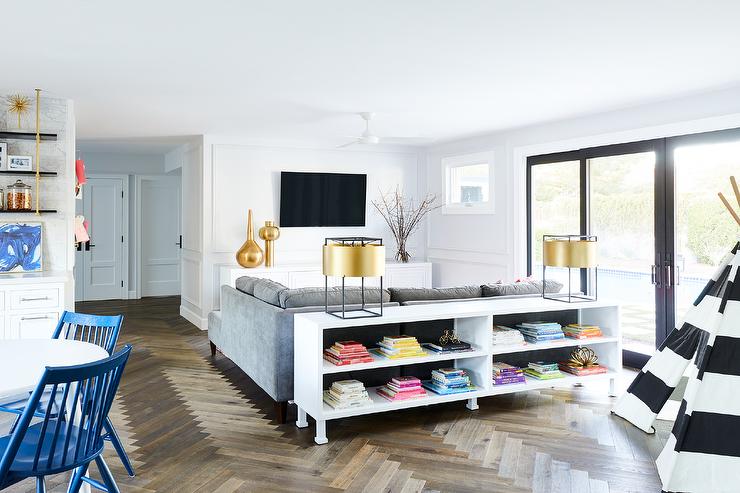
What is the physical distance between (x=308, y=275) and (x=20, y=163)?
3.17m

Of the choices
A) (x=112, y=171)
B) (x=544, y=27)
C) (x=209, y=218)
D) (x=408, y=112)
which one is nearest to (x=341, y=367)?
(x=544, y=27)

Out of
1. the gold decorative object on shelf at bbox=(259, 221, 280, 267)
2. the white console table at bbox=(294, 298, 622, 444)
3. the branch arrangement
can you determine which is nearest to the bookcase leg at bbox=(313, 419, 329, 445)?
Answer: the white console table at bbox=(294, 298, 622, 444)

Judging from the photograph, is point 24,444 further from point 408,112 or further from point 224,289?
point 408,112

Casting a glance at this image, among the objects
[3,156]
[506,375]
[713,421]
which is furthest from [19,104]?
[713,421]

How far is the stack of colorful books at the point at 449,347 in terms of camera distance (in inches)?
154

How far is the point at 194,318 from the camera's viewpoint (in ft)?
24.5

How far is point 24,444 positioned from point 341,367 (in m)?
1.70

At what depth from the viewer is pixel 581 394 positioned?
4441 millimetres

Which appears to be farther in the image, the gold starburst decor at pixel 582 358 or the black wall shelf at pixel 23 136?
the black wall shelf at pixel 23 136

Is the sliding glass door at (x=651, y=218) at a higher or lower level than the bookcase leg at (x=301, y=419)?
higher

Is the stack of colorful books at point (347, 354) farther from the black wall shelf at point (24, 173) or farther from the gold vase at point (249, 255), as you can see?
the gold vase at point (249, 255)

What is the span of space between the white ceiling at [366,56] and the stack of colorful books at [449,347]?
1850 millimetres

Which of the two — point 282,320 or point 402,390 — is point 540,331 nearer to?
point 402,390

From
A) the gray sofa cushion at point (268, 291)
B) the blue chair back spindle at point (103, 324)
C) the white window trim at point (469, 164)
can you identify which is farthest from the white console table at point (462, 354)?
the white window trim at point (469, 164)
